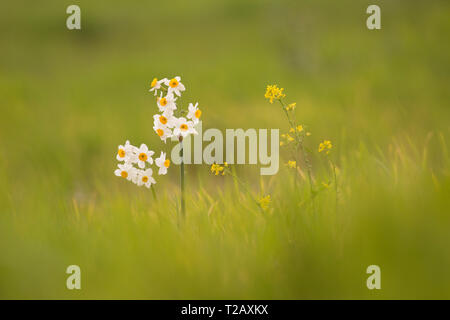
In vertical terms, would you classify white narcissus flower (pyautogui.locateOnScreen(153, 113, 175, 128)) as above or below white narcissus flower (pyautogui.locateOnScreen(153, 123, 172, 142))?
above

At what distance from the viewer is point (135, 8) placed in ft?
49.6

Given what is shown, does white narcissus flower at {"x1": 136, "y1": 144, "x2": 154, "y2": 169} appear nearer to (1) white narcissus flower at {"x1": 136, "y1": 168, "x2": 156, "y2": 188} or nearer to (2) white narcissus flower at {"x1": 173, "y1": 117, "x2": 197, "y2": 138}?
(1) white narcissus flower at {"x1": 136, "y1": 168, "x2": 156, "y2": 188}

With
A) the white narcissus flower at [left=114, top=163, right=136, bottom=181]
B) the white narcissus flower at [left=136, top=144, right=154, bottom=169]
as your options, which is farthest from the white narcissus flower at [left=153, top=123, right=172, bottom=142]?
the white narcissus flower at [left=114, top=163, right=136, bottom=181]

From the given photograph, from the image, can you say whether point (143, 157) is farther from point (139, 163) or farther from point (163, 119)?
point (163, 119)

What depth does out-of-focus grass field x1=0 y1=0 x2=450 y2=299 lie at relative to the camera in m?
1.36

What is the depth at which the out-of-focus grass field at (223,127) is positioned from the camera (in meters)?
1.36

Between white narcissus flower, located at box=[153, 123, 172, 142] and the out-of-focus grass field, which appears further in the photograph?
white narcissus flower, located at box=[153, 123, 172, 142]

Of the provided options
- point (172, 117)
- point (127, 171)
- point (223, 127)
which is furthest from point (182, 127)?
point (223, 127)

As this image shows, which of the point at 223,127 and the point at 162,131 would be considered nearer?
the point at 162,131

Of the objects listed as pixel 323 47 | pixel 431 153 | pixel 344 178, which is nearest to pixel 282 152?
pixel 431 153

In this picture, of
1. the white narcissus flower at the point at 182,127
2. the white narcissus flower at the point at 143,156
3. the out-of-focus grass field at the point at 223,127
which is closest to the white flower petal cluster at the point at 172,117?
the white narcissus flower at the point at 182,127

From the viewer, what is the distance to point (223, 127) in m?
6.17

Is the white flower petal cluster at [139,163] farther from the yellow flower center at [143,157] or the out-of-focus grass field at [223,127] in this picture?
the out-of-focus grass field at [223,127]

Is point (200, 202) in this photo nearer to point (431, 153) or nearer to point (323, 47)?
point (431, 153)
